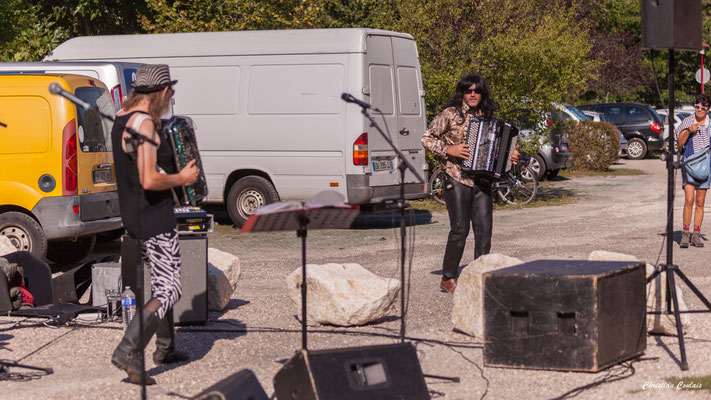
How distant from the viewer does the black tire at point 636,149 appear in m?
30.4

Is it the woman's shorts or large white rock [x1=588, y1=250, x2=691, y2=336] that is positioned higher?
the woman's shorts

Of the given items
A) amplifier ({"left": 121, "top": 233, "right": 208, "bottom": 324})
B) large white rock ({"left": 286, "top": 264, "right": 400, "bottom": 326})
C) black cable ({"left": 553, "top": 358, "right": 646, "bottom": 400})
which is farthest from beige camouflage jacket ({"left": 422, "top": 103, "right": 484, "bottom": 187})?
black cable ({"left": 553, "top": 358, "right": 646, "bottom": 400})

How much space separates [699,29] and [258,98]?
27.3ft

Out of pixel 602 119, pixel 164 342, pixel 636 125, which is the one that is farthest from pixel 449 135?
pixel 636 125

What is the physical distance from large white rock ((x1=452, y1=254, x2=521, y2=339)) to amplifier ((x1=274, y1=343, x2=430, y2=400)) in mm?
1909

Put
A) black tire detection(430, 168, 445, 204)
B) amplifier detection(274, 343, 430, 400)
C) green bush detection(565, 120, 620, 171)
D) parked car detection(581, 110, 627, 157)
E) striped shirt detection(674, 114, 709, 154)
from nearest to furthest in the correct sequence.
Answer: amplifier detection(274, 343, 430, 400), striped shirt detection(674, 114, 709, 154), black tire detection(430, 168, 445, 204), green bush detection(565, 120, 620, 171), parked car detection(581, 110, 627, 157)

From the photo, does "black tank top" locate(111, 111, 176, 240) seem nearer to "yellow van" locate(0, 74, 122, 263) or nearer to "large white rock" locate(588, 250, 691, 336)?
"large white rock" locate(588, 250, 691, 336)

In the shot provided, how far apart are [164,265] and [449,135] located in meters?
3.50

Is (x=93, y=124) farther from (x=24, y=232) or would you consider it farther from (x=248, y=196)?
(x=248, y=196)

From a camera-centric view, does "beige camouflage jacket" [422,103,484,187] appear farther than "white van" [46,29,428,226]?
No

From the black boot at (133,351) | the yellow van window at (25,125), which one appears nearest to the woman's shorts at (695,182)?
the yellow van window at (25,125)

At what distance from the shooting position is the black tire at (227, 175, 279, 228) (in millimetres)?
14570

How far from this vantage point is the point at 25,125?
1057 cm

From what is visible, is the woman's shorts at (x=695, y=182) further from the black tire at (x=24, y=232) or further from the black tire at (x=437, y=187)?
the black tire at (x=24, y=232)
